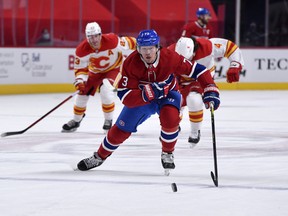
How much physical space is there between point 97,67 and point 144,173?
7.74 ft

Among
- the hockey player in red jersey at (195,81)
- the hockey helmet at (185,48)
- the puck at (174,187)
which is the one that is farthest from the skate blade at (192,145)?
the puck at (174,187)

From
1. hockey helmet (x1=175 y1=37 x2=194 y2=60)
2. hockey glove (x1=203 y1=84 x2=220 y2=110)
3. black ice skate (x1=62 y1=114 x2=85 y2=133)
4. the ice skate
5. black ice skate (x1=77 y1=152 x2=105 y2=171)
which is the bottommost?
black ice skate (x1=62 y1=114 x2=85 y2=133)

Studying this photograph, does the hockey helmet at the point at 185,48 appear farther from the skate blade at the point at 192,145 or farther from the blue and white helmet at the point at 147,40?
the blue and white helmet at the point at 147,40

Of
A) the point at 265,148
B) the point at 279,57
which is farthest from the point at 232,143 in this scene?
the point at 279,57

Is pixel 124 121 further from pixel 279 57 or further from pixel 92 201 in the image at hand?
pixel 279 57

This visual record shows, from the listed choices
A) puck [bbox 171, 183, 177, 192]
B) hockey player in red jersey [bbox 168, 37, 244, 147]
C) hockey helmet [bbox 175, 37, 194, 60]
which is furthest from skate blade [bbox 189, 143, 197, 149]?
puck [bbox 171, 183, 177, 192]

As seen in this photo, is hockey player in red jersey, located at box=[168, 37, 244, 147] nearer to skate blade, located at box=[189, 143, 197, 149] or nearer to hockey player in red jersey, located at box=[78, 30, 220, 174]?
skate blade, located at box=[189, 143, 197, 149]

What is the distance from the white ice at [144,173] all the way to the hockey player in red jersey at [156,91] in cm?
23

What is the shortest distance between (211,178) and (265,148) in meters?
1.40

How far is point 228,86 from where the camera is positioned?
12133 millimetres

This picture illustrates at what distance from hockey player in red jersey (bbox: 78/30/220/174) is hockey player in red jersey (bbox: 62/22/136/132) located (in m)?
2.20

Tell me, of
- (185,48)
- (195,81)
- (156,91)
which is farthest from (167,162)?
(195,81)

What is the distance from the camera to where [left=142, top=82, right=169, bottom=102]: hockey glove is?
14.3 feet

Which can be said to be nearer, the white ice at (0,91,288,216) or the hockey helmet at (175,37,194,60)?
the white ice at (0,91,288,216)
